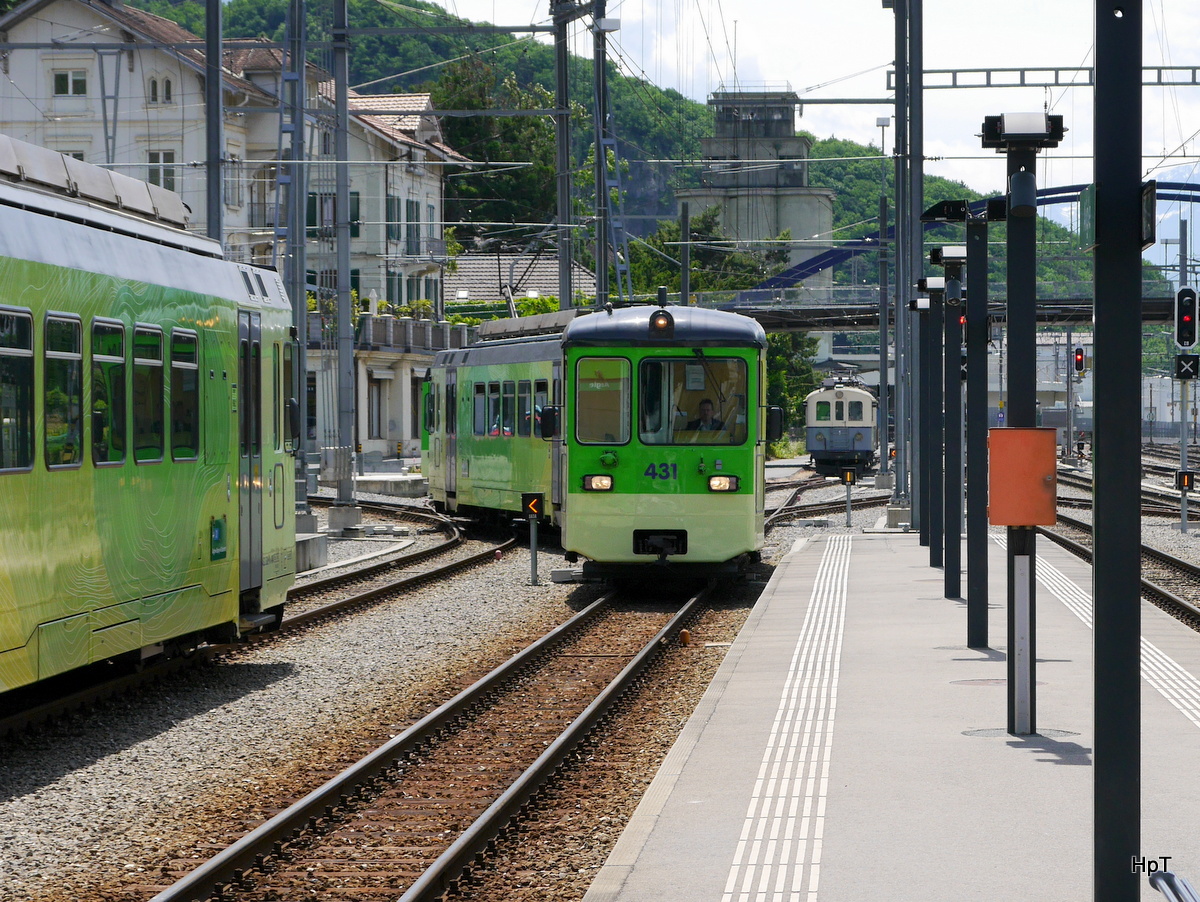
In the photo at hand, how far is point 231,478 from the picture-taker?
1327 cm

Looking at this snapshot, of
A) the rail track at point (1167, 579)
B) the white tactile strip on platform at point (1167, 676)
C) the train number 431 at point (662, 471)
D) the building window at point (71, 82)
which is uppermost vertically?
the building window at point (71, 82)

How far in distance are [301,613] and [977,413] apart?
7.73 m

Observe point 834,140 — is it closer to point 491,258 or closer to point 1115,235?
point 491,258

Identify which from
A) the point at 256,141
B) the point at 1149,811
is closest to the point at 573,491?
the point at 1149,811

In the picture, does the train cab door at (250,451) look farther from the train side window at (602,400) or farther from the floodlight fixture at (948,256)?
the floodlight fixture at (948,256)

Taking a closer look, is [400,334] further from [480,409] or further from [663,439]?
[663,439]

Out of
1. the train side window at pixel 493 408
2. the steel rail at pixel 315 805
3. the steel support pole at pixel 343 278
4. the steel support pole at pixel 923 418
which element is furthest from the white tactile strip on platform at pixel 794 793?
the steel support pole at pixel 343 278

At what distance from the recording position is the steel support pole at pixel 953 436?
595 inches

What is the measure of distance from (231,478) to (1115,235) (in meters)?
9.46

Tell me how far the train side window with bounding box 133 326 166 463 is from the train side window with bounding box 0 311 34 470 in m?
1.69

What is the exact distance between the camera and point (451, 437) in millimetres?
31141

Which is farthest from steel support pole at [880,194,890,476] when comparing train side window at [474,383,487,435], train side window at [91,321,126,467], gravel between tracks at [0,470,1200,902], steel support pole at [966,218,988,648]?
train side window at [91,321,126,467]

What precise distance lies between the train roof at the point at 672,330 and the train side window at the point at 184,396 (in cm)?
703

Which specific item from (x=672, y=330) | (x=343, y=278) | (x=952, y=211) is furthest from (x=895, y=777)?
(x=343, y=278)
